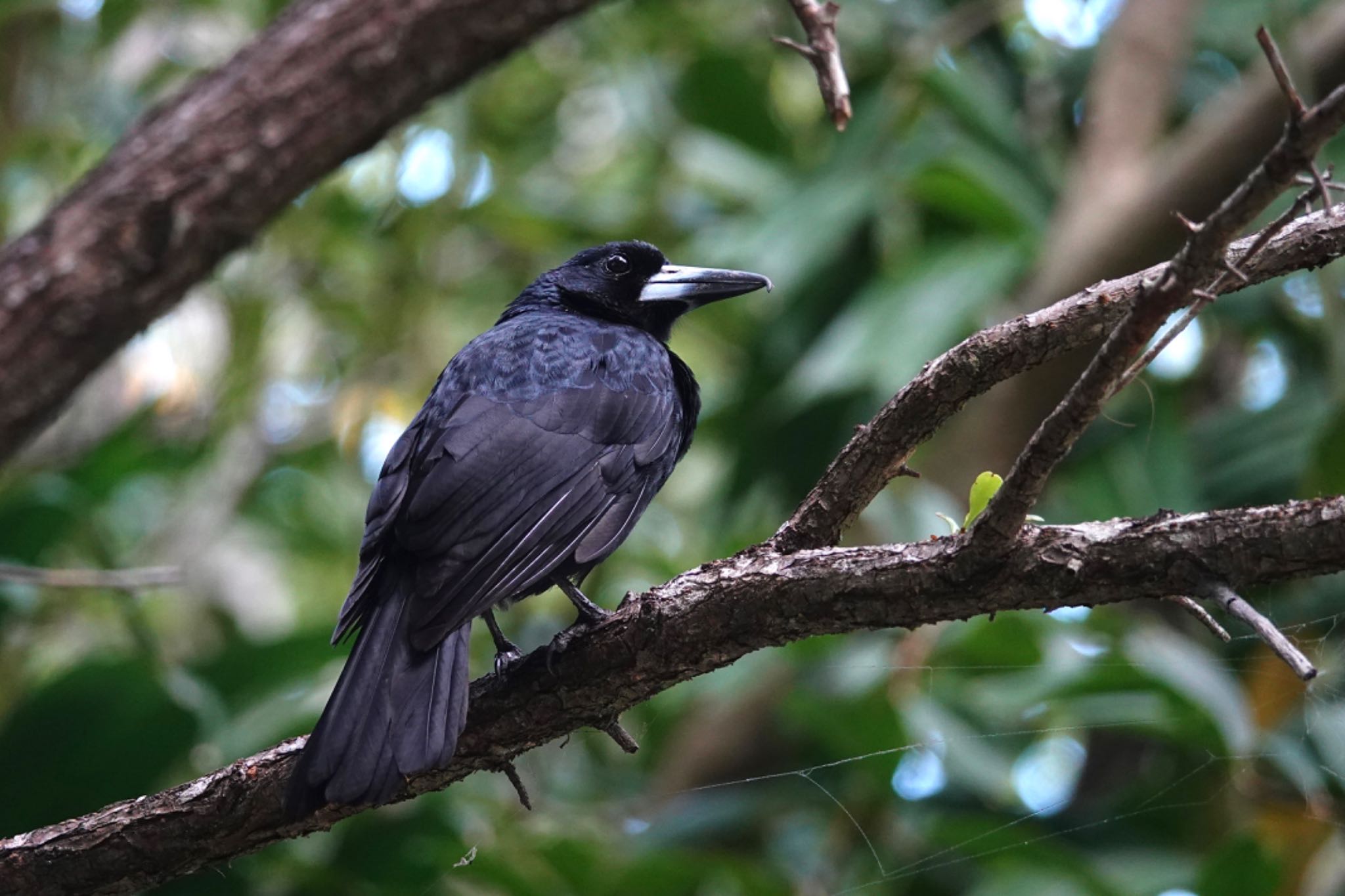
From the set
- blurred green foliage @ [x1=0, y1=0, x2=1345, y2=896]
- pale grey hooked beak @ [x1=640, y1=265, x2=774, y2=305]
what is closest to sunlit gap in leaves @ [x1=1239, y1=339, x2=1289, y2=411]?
blurred green foliage @ [x1=0, y1=0, x2=1345, y2=896]

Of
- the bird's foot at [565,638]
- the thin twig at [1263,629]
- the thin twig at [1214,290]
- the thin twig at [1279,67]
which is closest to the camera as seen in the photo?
the thin twig at [1279,67]

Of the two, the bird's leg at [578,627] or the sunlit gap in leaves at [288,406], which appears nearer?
the bird's leg at [578,627]

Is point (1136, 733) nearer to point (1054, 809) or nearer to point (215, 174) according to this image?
point (1054, 809)

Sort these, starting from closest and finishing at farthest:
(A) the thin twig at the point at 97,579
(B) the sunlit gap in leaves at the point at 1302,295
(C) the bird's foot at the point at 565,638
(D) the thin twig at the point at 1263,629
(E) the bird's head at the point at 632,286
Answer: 1. (D) the thin twig at the point at 1263,629
2. (C) the bird's foot at the point at 565,638
3. (A) the thin twig at the point at 97,579
4. (E) the bird's head at the point at 632,286
5. (B) the sunlit gap in leaves at the point at 1302,295

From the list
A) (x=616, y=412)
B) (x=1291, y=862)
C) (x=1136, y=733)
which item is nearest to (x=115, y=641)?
(x=616, y=412)

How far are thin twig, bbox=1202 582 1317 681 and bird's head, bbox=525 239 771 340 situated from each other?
2178 millimetres

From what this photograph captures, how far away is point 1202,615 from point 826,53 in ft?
4.13

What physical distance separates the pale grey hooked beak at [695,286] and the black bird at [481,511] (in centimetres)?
4

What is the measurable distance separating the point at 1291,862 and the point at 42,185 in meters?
6.59

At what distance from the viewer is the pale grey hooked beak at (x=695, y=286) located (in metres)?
3.75

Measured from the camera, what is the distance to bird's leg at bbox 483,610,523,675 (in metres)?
2.61

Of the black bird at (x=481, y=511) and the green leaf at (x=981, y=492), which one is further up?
the black bird at (x=481, y=511)

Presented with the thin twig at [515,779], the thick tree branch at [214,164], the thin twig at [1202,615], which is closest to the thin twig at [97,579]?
the thick tree branch at [214,164]

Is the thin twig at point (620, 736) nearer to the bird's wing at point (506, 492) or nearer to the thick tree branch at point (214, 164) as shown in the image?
the bird's wing at point (506, 492)
